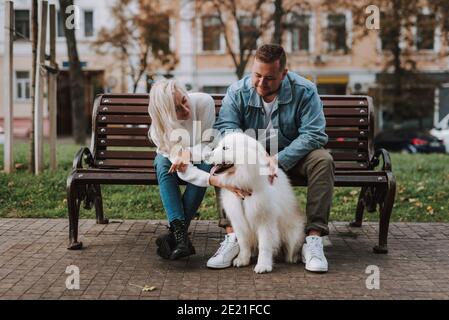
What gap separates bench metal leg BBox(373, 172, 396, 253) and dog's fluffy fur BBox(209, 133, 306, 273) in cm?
70

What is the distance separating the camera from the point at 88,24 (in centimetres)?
3494

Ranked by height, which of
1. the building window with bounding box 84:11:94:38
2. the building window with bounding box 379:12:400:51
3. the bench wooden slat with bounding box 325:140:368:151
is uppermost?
the building window with bounding box 84:11:94:38

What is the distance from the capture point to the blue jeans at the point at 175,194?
4.50 meters

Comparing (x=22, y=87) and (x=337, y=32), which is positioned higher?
(x=337, y=32)

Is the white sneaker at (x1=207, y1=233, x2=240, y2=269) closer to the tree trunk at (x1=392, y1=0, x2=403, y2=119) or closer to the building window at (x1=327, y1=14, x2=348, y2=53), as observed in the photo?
the tree trunk at (x1=392, y1=0, x2=403, y2=119)

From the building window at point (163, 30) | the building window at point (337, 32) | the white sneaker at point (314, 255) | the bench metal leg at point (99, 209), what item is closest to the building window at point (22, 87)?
the building window at point (163, 30)

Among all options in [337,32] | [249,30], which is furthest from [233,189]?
[337,32]

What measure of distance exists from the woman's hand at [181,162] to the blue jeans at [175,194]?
0.31 feet

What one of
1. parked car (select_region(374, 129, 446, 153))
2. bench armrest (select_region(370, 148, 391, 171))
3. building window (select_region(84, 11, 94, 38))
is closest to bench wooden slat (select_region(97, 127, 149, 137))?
bench armrest (select_region(370, 148, 391, 171))

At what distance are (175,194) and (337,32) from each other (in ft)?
96.1

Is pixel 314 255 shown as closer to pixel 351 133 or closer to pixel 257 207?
pixel 257 207

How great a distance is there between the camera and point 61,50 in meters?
34.7

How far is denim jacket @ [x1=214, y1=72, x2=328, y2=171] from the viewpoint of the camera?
455 cm
